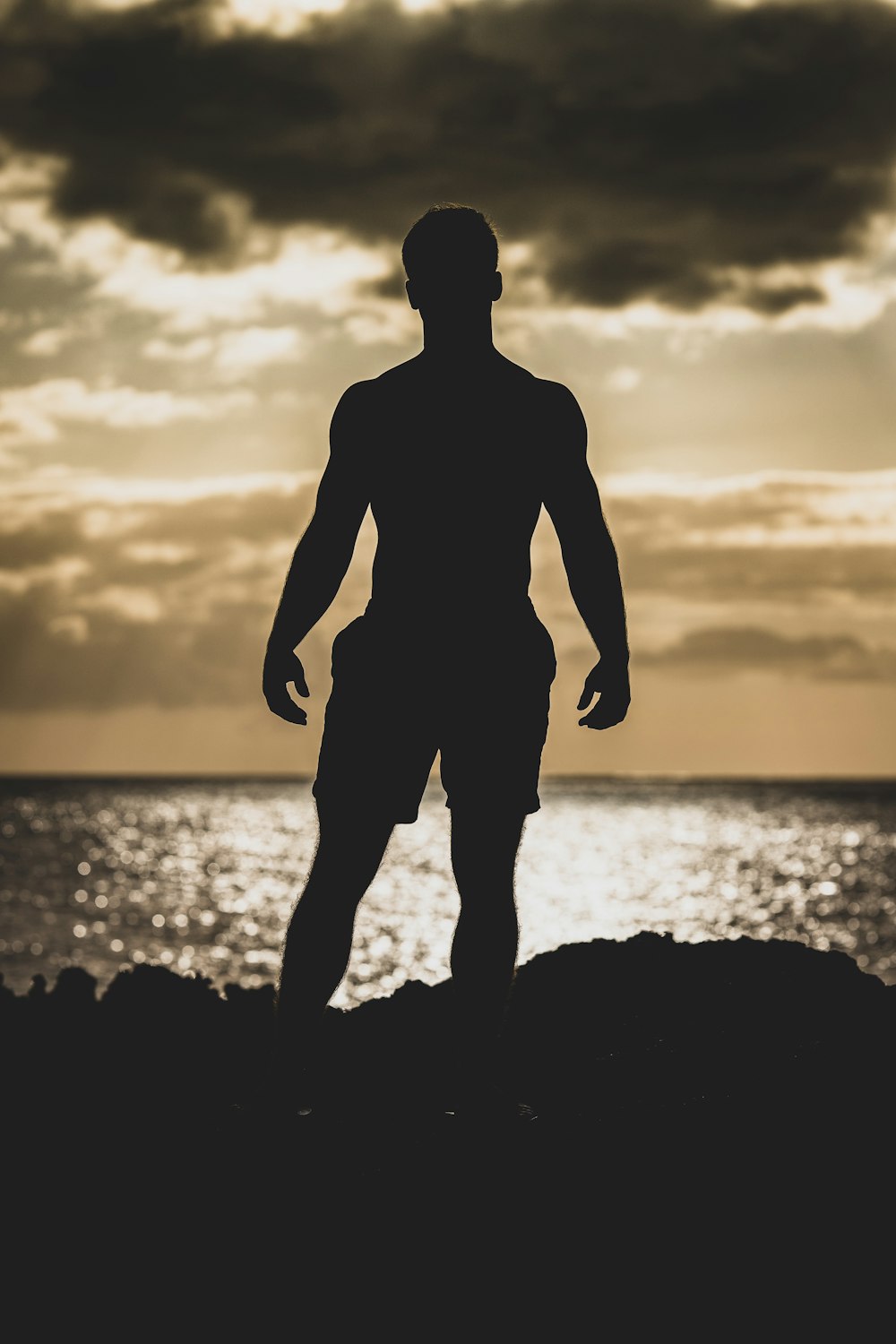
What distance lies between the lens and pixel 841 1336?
5.28m

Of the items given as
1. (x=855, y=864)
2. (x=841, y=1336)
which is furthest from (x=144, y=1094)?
(x=855, y=864)

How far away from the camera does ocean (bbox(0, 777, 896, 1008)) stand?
51.6 m

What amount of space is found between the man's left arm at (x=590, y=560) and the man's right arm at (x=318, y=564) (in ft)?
2.62

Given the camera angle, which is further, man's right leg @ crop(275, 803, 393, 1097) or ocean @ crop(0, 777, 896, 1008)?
ocean @ crop(0, 777, 896, 1008)

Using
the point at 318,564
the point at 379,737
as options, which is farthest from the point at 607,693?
the point at 318,564

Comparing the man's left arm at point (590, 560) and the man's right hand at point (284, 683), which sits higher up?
the man's left arm at point (590, 560)

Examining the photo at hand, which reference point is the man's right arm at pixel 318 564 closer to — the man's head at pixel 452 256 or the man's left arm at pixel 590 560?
the man's head at pixel 452 256

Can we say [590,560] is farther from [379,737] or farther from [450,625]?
[379,737]

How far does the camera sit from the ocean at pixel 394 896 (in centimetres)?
5156

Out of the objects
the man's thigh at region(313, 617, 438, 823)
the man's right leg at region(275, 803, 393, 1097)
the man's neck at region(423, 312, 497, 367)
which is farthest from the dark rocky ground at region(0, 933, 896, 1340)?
the man's neck at region(423, 312, 497, 367)

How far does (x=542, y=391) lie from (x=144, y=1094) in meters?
4.12

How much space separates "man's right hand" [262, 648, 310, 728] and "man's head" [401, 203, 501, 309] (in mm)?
1578

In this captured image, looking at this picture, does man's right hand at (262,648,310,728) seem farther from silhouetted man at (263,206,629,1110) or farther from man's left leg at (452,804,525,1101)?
man's left leg at (452,804,525,1101)

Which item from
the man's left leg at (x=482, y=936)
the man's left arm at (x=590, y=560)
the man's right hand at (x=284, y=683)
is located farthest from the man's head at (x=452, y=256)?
the man's left leg at (x=482, y=936)
